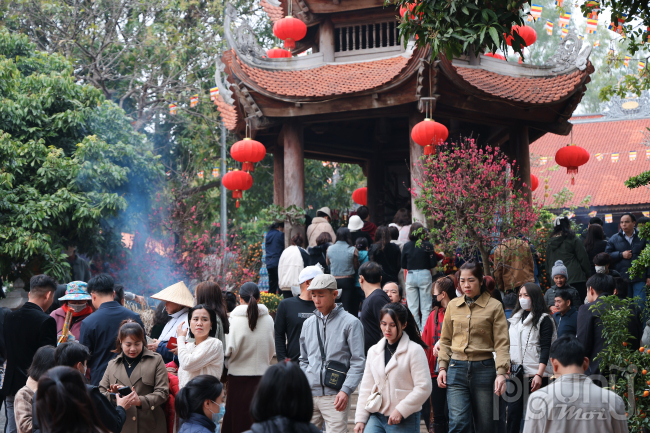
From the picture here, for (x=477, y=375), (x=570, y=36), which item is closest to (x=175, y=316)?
(x=477, y=375)

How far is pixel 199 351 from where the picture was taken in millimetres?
4766

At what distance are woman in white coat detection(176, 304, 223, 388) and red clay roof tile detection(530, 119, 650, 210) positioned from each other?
1669 cm

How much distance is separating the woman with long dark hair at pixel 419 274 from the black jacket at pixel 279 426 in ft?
20.7

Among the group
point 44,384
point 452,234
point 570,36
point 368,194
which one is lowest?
point 44,384

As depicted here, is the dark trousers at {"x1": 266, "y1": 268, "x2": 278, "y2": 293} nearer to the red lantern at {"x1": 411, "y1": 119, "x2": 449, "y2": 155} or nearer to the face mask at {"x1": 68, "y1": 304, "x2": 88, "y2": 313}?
the red lantern at {"x1": 411, "y1": 119, "x2": 449, "y2": 155}

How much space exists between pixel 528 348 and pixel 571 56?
8.28 meters

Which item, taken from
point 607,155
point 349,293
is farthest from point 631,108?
point 349,293

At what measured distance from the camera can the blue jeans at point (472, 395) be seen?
507cm

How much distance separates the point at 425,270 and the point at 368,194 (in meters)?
6.68

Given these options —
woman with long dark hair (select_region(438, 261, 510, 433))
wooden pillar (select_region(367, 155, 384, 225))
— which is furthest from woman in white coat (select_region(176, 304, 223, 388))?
wooden pillar (select_region(367, 155, 384, 225))

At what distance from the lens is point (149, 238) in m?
17.2

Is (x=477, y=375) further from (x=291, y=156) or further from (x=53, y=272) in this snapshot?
(x=53, y=272)

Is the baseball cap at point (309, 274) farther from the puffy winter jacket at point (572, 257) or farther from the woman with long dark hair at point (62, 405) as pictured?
the puffy winter jacket at point (572, 257)

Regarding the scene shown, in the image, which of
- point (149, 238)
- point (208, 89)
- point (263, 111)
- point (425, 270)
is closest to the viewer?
point (425, 270)
